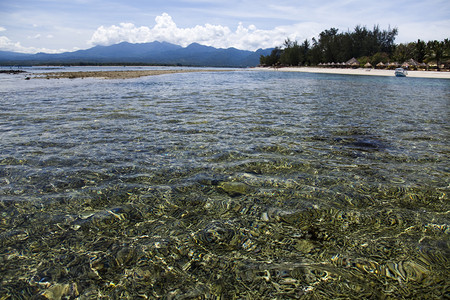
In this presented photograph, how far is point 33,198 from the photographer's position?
5574 millimetres

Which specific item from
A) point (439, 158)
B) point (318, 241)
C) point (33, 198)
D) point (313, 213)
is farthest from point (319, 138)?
point (33, 198)

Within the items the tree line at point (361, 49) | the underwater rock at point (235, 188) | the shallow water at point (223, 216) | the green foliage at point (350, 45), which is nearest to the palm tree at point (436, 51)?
the tree line at point (361, 49)

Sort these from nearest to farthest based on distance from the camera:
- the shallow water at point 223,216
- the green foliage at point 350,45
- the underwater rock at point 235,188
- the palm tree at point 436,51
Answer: the shallow water at point 223,216, the underwater rock at point 235,188, the palm tree at point 436,51, the green foliage at point 350,45

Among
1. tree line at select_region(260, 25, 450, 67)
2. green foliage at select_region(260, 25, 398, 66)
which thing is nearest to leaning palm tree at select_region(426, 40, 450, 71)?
tree line at select_region(260, 25, 450, 67)

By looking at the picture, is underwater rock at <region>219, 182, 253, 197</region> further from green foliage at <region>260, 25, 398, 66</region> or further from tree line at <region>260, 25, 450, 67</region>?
green foliage at <region>260, 25, 398, 66</region>

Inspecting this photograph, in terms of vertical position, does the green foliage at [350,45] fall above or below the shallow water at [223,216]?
above

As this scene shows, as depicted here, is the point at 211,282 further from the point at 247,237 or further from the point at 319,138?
the point at 319,138

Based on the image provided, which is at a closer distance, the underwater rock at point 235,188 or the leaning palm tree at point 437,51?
the underwater rock at point 235,188

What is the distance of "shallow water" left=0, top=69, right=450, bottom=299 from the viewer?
3.53 meters

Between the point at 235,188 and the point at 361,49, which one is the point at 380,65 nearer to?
the point at 361,49

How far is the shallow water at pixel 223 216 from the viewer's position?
3.53m

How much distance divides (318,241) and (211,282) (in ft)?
6.73

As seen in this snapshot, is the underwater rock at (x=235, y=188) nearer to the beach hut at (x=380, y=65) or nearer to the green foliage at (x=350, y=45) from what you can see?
the beach hut at (x=380, y=65)

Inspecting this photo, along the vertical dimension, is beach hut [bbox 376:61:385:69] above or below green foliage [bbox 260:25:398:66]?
below
